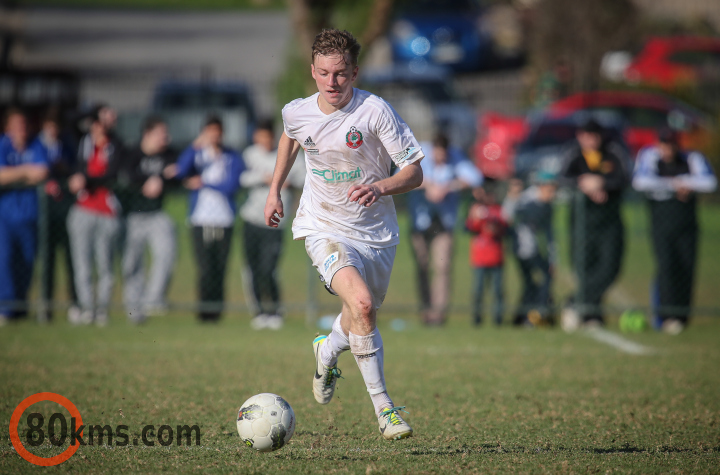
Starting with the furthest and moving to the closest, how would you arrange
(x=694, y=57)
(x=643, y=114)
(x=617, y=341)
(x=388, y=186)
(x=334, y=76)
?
(x=694, y=57), (x=643, y=114), (x=617, y=341), (x=334, y=76), (x=388, y=186)

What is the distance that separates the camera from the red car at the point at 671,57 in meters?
24.3

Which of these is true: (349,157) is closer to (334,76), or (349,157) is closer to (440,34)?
(334,76)

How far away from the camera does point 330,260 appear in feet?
17.0

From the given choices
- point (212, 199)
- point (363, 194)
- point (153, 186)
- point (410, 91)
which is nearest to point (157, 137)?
point (153, 186)

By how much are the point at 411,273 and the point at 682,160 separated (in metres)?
4.30

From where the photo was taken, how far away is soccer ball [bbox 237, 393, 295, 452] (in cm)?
482

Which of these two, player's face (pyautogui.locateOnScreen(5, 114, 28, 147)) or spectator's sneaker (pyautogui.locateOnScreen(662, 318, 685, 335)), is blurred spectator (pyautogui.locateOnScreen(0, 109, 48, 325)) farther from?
spectator's sneaker (pyautogui.locateOnScreen(662, 318, 685, 335))

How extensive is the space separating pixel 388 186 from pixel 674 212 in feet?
21.2

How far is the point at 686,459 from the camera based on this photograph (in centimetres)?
486

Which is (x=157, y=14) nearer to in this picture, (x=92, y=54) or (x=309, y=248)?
(x=92, y=54)

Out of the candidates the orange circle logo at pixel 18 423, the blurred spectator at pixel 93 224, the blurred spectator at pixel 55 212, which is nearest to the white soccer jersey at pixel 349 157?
the orange circle logo at pixel 18 423

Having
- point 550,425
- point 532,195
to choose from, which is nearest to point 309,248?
point 550,425

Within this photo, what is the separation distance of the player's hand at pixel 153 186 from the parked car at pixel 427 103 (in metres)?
8.08

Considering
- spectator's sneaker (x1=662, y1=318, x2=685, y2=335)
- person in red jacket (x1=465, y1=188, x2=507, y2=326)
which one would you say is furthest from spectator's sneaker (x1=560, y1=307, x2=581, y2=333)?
spectator's sneaker (x1=662, y1=318, x2=685, y2=335)
